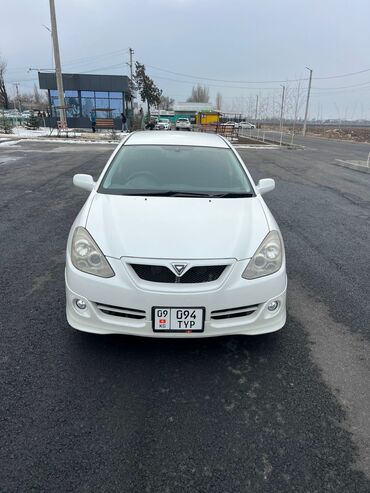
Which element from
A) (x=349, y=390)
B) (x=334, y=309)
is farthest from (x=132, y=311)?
(x=334, y=309)

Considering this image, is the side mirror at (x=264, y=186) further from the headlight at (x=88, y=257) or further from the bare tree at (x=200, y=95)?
the bare tree at (x=200, y=95)

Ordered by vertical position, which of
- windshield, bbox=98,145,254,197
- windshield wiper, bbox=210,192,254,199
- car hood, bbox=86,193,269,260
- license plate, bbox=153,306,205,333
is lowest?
license plate, bbox=153,306,205,333

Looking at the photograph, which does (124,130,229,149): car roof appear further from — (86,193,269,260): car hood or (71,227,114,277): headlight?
(71,227,114,277): headlight

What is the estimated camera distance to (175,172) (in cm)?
398

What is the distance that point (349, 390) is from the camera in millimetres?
2617

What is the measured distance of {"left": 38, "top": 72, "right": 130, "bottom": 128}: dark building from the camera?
39156 millimetres

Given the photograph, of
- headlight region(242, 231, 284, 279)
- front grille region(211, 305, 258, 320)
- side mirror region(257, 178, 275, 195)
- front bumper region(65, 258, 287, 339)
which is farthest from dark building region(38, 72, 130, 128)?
front grille region(211, 305, 258, 320)

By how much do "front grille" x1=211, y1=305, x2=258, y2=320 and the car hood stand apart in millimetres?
358

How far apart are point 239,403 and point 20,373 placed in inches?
58.8

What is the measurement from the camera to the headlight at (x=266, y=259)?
273 centimetres

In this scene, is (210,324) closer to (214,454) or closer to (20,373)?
(214,454)

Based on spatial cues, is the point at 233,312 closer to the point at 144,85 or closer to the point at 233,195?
the point at 233,195

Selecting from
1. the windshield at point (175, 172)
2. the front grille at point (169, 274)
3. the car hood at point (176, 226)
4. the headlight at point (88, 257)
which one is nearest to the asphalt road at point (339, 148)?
the windshield at point (175, 172)

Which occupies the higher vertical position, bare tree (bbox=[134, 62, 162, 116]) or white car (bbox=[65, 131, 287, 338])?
bare tree (bbox=[134, 62, 162, 116])
